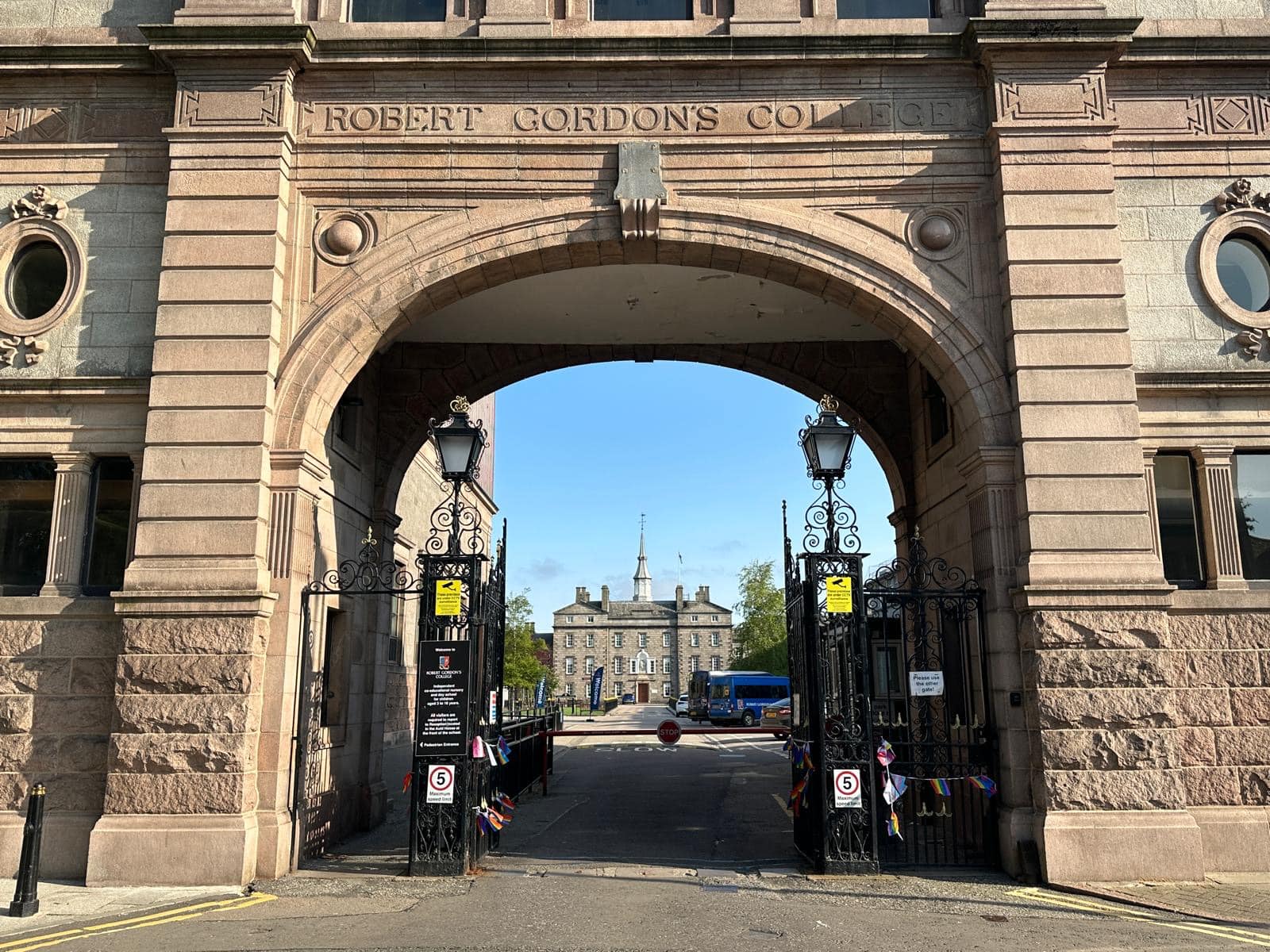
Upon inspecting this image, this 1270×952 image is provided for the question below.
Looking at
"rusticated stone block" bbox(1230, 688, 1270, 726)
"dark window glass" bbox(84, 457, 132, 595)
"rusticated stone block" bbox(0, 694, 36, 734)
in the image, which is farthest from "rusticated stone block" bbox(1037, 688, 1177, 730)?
"rusticated stone block" bbox(0, 694, 36, 734)

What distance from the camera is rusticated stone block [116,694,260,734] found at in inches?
375

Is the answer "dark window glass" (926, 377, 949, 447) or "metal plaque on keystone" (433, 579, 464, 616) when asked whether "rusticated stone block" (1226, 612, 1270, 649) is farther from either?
"metal plaque on keystone" (433, 579, 464, 616)

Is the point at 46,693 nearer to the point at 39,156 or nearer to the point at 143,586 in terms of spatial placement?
the point at 143,586

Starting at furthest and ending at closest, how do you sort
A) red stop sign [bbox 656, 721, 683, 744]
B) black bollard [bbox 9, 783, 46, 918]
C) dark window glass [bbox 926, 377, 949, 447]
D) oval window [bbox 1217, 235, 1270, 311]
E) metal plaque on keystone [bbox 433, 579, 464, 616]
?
red stop sign [bbox 656, 721, 683, 744]
dark window glass [bbox 926, 377, 949, 447]
oval window [bbox 1217, 235, 1270, 311]
metal plaque on keystone [bbox 433, 579, 464, 616]
black bollard [bbox 9, 783, 46, 918]

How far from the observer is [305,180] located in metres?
10.9

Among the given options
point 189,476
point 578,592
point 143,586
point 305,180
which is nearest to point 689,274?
point 305,180

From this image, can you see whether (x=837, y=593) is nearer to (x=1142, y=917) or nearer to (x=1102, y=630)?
(x=1102, y=630)

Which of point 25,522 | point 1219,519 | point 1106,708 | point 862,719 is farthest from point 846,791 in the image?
point 25,522

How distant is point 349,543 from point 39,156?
208 inches

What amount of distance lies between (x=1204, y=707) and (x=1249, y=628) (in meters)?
0.88

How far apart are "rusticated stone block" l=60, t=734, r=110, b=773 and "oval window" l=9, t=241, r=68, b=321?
4364 mm

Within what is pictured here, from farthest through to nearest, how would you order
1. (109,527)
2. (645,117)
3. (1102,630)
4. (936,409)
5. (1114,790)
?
(936,409) < (645,117) < (109,527) < (1102,630) < (1114,790)

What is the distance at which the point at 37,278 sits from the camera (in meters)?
10.9

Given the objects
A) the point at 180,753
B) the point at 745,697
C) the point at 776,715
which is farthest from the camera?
the point at 745,697
